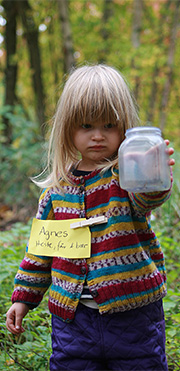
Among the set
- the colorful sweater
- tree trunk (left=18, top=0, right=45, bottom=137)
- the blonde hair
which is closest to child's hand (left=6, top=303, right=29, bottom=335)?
the colorful sweater

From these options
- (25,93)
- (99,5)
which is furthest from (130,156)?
(25,93)

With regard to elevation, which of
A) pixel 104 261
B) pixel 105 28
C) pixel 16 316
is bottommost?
pixel 16 316

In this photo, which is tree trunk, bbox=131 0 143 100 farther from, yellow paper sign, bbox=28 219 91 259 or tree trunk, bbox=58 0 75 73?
yellow paper sign, bbox=28 219 91 259

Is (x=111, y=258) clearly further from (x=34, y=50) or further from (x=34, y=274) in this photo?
(x=34, y=50)

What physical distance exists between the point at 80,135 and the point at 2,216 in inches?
164

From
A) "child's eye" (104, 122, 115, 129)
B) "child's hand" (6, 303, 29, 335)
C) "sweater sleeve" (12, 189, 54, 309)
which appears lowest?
"child's hand" (6, 303, 29, 335)

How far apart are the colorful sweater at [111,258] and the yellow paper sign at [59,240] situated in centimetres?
3

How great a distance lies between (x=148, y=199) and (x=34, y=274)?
655mm

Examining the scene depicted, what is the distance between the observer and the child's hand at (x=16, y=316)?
1.64m

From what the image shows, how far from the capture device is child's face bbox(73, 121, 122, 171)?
148 centimetres

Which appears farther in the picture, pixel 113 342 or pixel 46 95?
pixel 46 95

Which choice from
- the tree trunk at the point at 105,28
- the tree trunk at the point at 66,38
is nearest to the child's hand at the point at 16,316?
the tree trunk at the point at 66,38

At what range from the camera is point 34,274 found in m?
1.65

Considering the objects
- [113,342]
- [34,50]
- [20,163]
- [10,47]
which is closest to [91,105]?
[113,342]
